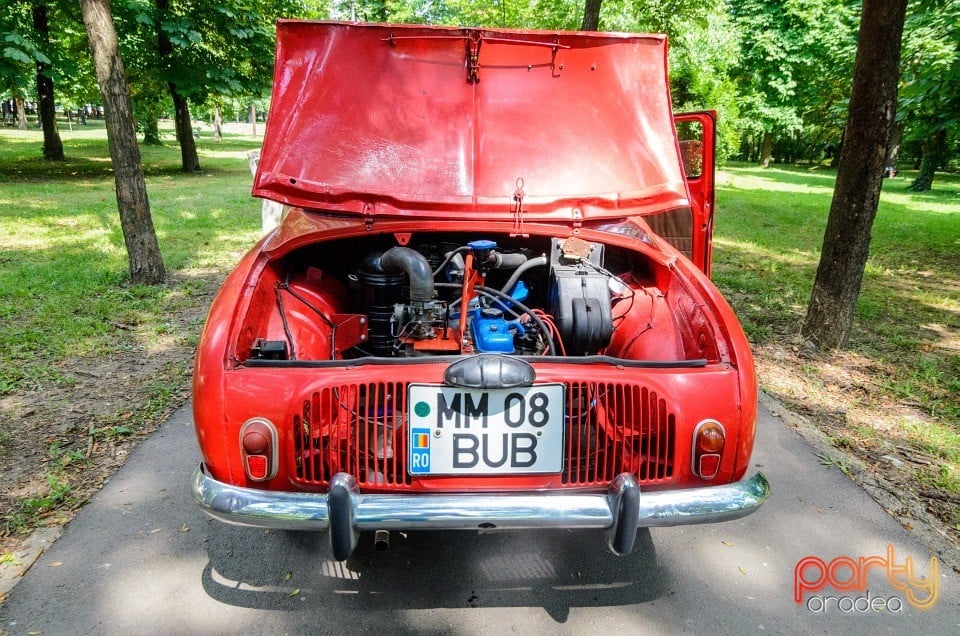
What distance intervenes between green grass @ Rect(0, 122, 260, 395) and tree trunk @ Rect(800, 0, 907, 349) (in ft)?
18.3

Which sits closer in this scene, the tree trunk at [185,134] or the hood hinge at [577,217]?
the hood hinge at [577,217]

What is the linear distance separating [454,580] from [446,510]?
0.67m

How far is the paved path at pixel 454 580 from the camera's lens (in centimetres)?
220

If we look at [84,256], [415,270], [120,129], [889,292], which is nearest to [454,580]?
[415,270]

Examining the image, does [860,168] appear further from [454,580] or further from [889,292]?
[454,580]

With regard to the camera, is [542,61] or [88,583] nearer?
[88,583]

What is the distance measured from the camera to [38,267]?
6.89 metres

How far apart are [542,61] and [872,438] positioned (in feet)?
9.78

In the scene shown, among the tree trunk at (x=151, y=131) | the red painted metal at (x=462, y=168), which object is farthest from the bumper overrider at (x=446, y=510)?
the tree trunk at (x=151, y=131)

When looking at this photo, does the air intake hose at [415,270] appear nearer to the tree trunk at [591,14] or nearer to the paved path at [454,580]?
the paved path at [454,580]

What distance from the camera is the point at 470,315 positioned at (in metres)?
2.86

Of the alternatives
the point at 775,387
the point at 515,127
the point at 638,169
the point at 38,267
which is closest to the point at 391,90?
the point at 515,127

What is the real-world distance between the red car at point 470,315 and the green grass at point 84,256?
2.75 metres

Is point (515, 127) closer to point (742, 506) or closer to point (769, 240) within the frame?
point (742, 506)
